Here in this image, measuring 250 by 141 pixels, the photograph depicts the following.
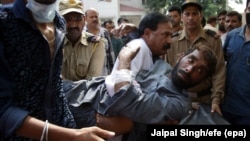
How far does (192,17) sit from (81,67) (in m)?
1.36

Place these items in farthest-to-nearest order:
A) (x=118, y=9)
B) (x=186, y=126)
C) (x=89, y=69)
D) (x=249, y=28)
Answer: (x=118, y=9)
(x=249, y=28)
(x=89, y=69)
(x=186, y=126)

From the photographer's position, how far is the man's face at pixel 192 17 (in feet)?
10.8

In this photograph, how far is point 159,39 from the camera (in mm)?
2354

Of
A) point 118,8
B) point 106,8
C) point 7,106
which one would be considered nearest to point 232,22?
point 7,106

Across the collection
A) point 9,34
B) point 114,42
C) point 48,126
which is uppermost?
point 9,34

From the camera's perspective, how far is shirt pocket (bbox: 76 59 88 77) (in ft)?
8.55

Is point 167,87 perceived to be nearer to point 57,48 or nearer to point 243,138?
point 243,138

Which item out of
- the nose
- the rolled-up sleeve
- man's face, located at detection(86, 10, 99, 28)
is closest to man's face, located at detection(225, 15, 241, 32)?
man's face, located at detection(86, 10, 99, 28)

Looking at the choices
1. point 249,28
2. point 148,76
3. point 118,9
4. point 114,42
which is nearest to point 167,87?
point 148,76

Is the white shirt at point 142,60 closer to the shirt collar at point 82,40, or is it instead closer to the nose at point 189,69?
the nose at point 189,69

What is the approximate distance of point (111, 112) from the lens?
1613 millimetres

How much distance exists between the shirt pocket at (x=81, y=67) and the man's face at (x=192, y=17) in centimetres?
125

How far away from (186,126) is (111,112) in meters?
0.45

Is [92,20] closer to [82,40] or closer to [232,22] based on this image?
[232,22]
